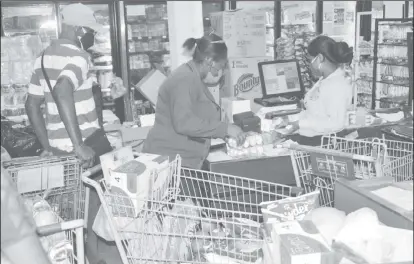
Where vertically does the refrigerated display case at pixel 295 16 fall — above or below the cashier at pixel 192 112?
above

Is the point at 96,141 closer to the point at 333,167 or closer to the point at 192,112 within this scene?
the point at 192,112

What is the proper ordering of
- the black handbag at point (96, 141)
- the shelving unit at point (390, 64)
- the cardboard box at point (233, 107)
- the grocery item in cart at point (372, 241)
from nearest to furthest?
1. the grocery item in cart at point (372, 241)
2. the black handbag at point (96, 141)
3. the cardboard box at point (233, 107)
4. the shelving unit at point (390, 64)

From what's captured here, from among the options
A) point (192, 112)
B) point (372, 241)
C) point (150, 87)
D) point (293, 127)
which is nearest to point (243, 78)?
point (150, 87)

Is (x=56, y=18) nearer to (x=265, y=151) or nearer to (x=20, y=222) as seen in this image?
(x=265, y=151)

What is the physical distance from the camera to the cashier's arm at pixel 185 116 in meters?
2.92

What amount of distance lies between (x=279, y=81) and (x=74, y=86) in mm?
2545

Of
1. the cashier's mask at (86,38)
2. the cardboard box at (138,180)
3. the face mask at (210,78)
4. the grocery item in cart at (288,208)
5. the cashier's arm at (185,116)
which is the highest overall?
the cashier's mask at (86,38)

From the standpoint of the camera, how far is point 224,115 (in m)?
4.03

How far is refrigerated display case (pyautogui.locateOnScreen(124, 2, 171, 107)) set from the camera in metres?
7.80

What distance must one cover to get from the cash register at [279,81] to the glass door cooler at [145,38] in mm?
3190

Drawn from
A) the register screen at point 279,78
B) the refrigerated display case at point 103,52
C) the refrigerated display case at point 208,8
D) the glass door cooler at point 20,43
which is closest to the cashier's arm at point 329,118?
the register screen at point 279,78

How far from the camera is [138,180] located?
2104mm

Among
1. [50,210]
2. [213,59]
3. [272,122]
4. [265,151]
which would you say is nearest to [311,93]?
[272,122]

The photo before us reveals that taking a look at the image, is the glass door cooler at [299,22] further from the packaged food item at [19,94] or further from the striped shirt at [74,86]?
the striped shirt at [74,86]
